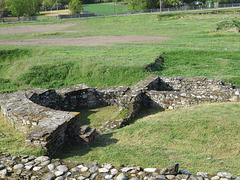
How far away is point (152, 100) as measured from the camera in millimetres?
12875

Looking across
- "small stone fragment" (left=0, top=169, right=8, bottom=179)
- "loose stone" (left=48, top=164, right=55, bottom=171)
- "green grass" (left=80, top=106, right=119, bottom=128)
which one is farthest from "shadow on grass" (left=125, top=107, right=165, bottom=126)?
"small stone fragment" (left=0, top=169, right=8, bottom=179)

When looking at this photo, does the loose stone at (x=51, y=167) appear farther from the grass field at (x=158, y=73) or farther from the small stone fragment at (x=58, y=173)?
the grass field at (x=158, y=73)

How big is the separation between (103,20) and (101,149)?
60030 millimetres

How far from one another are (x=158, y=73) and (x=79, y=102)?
7409 millimetres

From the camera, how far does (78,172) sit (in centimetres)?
620

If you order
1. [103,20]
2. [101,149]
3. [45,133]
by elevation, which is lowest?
[101,149]

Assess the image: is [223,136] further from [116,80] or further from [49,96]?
[116,80]

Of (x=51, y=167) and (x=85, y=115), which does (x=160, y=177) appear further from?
(x=85, y=115)

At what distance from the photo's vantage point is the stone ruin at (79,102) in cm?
850

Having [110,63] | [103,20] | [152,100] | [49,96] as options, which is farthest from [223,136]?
[103,20]

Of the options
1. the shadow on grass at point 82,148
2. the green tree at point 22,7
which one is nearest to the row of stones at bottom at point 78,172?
the shadow on grass at point 82,148

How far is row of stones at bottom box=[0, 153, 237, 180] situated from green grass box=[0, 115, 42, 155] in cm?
70

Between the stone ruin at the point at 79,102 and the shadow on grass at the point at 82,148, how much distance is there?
0.18 meters

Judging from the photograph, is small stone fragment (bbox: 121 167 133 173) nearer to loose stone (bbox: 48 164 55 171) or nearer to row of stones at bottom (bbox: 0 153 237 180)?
row of stones at bottom (bbox: 0 153 237 180)
